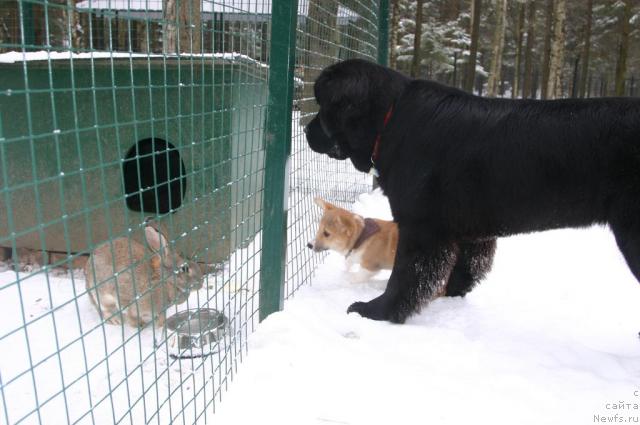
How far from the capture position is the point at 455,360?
8.87ft

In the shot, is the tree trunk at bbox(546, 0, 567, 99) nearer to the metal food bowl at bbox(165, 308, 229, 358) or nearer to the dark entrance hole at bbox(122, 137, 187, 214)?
the dark entrance hole at bbox(122, 137, 187, 214)

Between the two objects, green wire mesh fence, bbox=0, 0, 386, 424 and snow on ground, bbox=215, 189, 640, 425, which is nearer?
snow on ground, bbox=215, 189, 640, 425

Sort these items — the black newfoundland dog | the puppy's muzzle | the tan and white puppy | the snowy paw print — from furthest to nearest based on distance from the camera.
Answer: the puppy's muzzle
the tan and white puppy
the snowy paw print
the black newfoundland dog

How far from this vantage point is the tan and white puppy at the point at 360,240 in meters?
4.05

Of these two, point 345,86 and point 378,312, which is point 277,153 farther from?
point 378,312

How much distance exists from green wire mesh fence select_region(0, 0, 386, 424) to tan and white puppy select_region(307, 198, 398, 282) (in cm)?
23

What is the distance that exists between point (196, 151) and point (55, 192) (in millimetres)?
1273

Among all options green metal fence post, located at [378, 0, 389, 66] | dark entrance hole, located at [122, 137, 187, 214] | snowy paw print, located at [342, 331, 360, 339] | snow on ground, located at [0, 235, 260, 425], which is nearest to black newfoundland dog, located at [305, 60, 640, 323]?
snowy paw print, located at [342, 331, 360, 339]

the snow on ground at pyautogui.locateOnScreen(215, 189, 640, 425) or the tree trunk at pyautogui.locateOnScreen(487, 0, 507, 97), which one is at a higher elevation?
the tree trunk at pyautogui.locateOnScreen(487, 0, 507, 97)

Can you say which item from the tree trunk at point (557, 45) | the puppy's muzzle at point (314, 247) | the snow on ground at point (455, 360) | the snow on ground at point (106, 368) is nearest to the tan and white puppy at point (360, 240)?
the puppy's muzzle at point (314, 247)

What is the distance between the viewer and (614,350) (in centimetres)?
299

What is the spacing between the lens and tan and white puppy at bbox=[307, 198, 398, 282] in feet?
13.3

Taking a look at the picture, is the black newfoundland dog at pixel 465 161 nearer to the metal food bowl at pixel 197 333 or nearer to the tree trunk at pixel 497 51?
the metal food bowl at pixel 197 333

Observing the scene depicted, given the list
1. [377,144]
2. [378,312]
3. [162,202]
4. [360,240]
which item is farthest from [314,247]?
[162,202]
